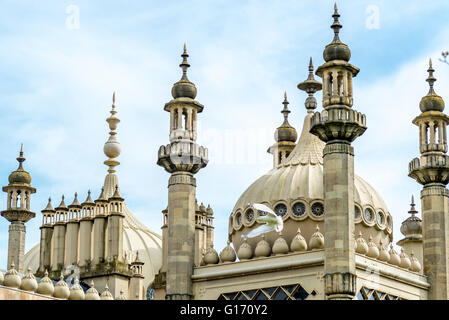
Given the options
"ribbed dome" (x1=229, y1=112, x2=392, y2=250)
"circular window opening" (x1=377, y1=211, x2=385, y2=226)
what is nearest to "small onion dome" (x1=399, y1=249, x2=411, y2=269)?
"ribbed dome" (x1=229, y1=112, x2=392, y2=250)

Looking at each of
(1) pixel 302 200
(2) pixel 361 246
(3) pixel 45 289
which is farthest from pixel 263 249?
(3) pixel 45 289

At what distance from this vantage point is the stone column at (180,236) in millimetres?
63719

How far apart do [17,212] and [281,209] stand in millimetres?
20760

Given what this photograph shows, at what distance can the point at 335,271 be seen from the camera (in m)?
58.6

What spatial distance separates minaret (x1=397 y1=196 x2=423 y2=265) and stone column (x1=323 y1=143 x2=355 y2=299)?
17.1 meters

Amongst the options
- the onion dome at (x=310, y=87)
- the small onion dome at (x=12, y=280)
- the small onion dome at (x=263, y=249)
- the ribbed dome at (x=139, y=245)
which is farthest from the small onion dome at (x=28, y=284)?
the onion dome at (x=310, y=87)

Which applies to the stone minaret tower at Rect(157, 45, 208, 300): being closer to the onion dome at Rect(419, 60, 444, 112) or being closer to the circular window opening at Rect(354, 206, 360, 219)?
the circular window opening at Rect(354, 206, 360, 219)

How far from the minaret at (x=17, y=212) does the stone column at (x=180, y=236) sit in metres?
17.1

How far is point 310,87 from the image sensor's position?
2958 inches

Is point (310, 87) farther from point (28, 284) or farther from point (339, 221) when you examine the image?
point (28, 284)

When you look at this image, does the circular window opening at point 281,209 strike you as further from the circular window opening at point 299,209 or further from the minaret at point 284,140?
the minaret at point 284,140
